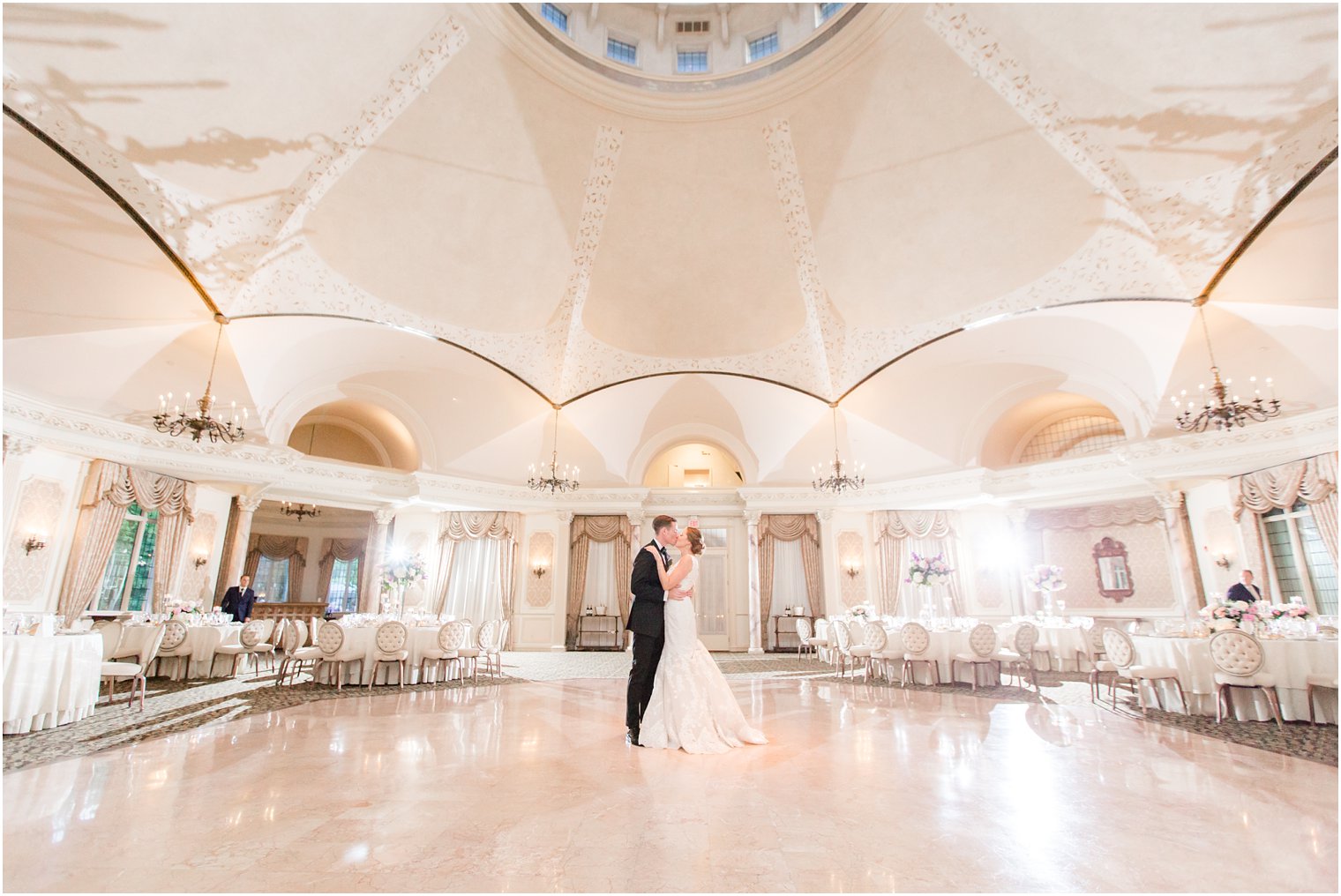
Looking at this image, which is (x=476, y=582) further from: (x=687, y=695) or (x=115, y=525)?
(x=687, y=695)

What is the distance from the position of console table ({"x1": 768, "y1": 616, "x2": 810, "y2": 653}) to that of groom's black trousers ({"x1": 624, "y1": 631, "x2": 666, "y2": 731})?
951 centimetres

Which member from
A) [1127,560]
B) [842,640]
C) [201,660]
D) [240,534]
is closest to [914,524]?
[1127,560]

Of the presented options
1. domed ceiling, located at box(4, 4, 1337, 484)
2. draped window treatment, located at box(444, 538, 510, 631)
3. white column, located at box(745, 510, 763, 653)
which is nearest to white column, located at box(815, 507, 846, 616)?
white column, located at box(745, 510, 763, 653)

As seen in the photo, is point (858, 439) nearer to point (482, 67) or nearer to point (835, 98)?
point (835, 98)

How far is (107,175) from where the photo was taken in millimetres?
5871

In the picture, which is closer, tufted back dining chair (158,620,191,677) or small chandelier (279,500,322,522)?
tufted back dining chair (158,620,191,677)

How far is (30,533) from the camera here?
8.50 metres

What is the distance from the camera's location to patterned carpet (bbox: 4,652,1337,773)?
4422 millimetres

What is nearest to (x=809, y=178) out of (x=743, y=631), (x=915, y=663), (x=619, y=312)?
(x=619, y=312)

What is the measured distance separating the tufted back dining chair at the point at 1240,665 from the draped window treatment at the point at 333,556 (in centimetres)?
1846

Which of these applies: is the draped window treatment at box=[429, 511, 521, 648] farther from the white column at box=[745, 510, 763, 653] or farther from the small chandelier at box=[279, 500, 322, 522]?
the white column at box=[745, 510, 763, 653]

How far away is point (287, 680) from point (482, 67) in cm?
821

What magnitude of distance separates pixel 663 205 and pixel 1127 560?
12002mm

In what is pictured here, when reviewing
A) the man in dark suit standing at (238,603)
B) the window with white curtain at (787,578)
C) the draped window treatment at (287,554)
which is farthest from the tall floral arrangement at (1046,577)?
the draped window treatment at (287,554)
